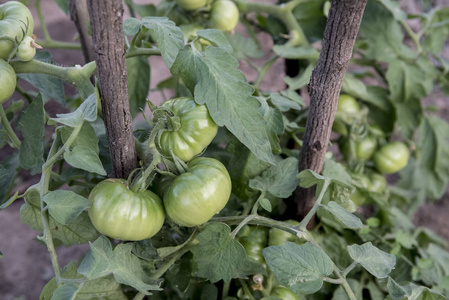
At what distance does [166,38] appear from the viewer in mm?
600

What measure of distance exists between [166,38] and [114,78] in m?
0.11

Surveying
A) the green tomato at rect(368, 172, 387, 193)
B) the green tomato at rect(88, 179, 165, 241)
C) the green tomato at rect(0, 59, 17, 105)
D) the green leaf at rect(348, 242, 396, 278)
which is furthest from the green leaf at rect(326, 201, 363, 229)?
the green tomato at rect(368, 172, 387, 193)

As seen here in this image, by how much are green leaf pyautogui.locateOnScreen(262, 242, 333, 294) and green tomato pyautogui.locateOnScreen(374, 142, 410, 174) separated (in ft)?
2.19

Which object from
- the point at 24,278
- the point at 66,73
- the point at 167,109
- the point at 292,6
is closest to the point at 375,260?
the point at 167,109

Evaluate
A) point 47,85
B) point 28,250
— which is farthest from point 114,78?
point 28,250

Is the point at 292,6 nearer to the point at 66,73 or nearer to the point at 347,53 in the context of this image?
the point at 347,53

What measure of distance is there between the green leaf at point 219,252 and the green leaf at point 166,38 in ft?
0.81

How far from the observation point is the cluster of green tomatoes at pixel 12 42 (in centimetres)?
56

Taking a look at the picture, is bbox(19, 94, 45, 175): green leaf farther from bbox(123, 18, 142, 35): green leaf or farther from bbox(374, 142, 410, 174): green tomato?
bbox(374, 142, 410, 174): green tomato

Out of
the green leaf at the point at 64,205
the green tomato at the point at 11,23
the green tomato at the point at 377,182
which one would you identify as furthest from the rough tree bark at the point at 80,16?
the green tomato at the point at 377,182

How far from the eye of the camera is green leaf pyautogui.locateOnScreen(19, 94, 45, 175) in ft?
2.16

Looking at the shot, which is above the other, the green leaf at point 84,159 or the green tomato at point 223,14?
the green tomato at point 223,14

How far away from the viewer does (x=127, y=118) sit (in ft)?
1.91

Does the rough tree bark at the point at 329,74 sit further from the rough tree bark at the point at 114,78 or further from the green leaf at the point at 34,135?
the green leaf at the point at 34,135
